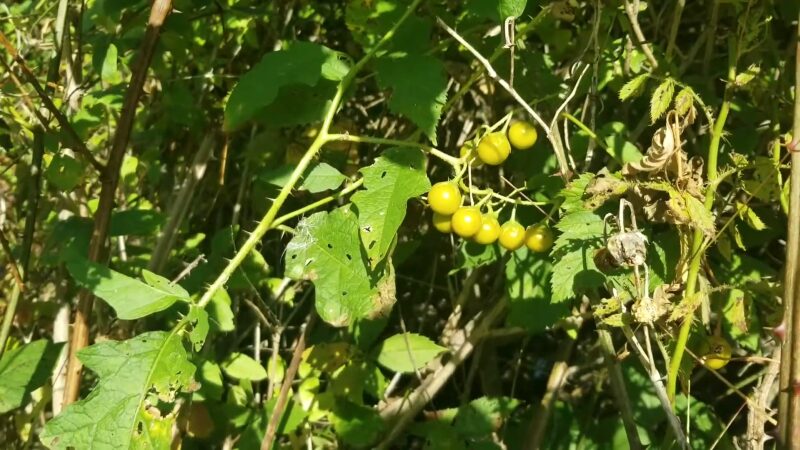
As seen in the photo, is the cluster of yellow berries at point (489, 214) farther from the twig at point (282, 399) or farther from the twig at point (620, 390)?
the twig at point (282, 399)

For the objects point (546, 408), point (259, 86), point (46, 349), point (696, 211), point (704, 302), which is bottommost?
point (546, 408)

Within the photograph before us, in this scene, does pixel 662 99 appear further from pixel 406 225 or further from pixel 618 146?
pixel 406 225

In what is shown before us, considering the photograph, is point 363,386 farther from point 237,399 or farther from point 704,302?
point 704,302

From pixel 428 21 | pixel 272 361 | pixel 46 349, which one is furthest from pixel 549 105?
pixel 46 349

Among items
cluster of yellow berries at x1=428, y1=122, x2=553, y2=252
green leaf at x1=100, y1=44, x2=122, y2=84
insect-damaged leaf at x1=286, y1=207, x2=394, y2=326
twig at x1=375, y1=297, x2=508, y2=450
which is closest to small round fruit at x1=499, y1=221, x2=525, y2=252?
cluster of yellow berries at x1=428, y1=122, x2=553, y2=252

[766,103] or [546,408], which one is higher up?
[766,103]

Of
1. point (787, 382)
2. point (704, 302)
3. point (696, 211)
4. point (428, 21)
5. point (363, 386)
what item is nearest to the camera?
point (787, 382)

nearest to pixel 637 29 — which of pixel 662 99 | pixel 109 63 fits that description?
pixel 662 99
